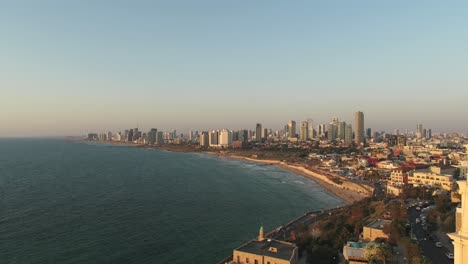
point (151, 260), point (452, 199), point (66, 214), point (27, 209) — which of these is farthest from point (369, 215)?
point (27, 209)

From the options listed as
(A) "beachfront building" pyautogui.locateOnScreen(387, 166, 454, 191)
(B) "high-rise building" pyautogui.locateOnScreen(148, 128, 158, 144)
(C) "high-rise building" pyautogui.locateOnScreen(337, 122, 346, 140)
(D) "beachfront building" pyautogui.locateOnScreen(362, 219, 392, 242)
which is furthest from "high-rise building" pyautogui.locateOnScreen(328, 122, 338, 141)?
(D) "beachfront building" pyautogui.locateOnScreen(362, 219, 392, 242)

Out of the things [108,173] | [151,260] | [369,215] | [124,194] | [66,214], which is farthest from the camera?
[108,173]

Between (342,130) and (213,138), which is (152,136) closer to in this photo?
(213,138)

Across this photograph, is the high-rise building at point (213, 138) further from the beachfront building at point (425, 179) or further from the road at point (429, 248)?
the road at point (429, 248)

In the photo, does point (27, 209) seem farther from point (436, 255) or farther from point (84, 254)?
point (436, 255)

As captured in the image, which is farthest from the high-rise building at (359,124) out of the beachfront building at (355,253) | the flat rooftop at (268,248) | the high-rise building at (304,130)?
the flat rooftop at (268,248)
